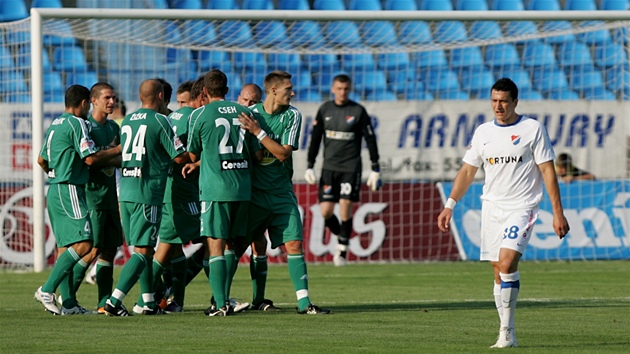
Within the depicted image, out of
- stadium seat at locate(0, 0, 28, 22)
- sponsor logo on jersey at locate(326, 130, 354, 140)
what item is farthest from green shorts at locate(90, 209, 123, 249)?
stadium seat at locate(0, 0, 28, 22)

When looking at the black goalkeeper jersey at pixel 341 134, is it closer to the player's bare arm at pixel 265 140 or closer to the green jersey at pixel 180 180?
the green jersey at pixel 180 180

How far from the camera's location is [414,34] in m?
19.3

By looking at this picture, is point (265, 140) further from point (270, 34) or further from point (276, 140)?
point (270, 34)

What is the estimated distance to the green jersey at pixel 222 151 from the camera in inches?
391

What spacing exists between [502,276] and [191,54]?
11039mm

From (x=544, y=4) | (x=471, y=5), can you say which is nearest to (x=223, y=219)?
(x=471, y=5)

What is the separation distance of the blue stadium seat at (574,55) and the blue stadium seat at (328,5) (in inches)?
203

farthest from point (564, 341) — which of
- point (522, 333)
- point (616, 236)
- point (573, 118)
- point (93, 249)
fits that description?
point (573, 118)

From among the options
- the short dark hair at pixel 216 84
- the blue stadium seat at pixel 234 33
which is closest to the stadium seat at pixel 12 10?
the blue stadium seat at pixel 234 33

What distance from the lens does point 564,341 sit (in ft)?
26.2

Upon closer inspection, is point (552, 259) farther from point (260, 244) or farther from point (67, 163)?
point (67, 163)

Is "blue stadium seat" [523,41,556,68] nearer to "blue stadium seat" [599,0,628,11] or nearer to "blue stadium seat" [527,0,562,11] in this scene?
"blue stadium seat" [599,0,628,11]

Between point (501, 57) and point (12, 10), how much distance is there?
8478mm

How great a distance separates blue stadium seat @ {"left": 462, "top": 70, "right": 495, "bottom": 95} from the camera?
18906mm
